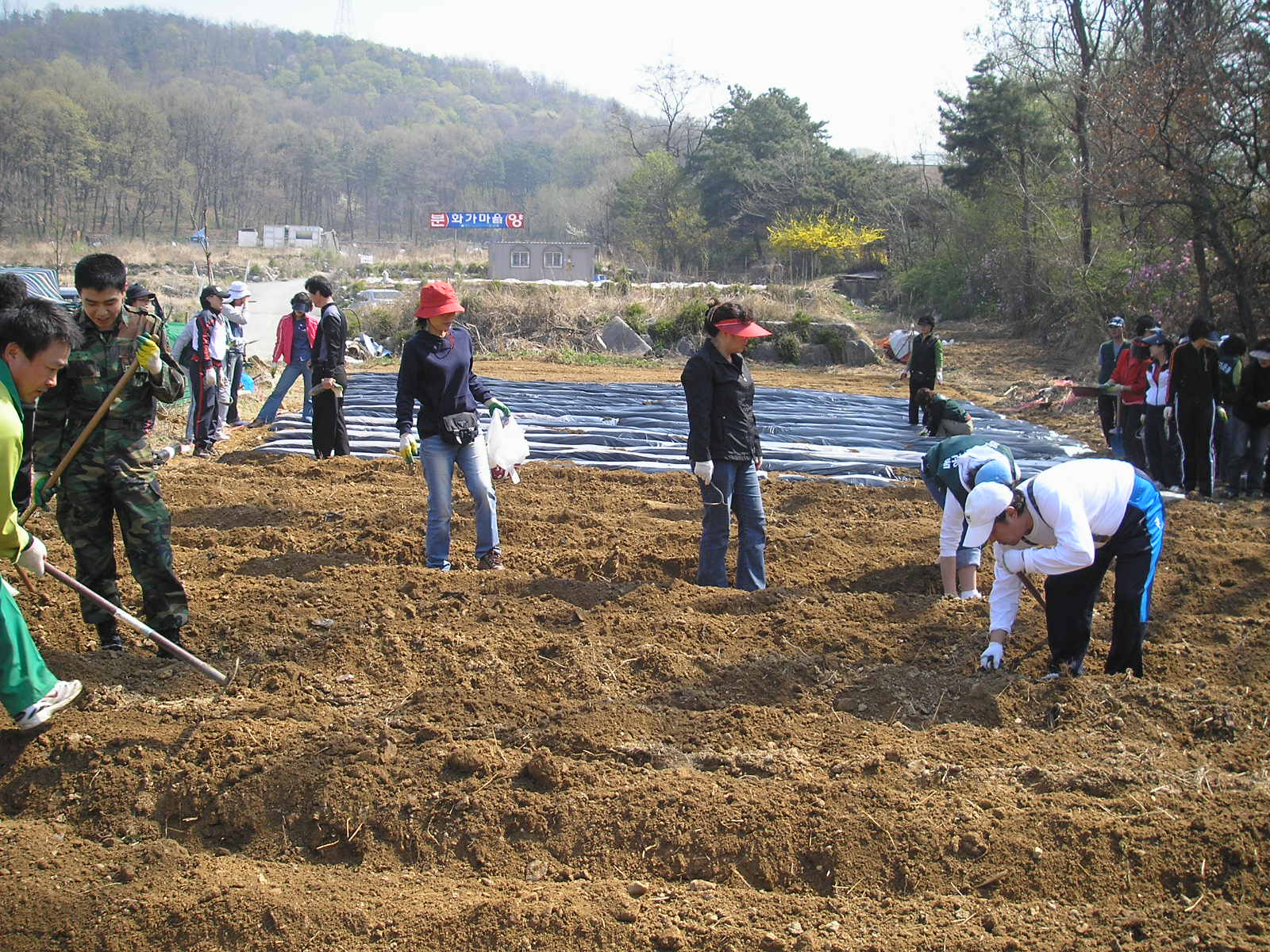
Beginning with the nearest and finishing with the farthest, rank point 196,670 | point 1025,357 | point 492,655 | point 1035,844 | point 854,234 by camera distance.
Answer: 1. point 1035,844
2. point 196,670
3. point 492,655
4. point 1025,357
5. point 854,234

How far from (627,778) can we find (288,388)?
309 inches

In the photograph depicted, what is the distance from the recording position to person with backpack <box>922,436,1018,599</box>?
4.42 meters

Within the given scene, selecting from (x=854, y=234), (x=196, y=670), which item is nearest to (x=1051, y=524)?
(x=196, y=670)

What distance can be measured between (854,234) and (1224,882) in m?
34.6

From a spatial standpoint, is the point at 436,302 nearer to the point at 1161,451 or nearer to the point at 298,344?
the point at 298,344

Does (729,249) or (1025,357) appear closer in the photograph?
(1025,357)

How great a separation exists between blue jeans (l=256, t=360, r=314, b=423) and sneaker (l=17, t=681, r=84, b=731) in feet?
18.0

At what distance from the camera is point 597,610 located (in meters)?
4.93

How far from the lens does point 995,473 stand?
4266mm

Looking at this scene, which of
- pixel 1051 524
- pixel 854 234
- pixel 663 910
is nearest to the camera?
pixel 663 910

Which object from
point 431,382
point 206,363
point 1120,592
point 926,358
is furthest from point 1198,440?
point 206,363

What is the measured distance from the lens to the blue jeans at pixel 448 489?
17.7 ft

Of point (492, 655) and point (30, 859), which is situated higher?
point (492, 655)

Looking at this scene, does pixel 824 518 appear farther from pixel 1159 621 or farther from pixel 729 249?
pixel 729 249
